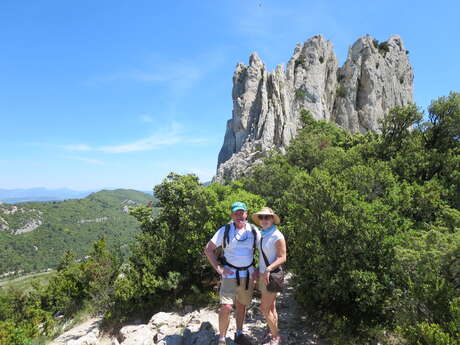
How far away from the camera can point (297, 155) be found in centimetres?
3244

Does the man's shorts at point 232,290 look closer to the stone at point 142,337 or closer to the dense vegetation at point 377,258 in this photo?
the dense vegetation at point 377,258

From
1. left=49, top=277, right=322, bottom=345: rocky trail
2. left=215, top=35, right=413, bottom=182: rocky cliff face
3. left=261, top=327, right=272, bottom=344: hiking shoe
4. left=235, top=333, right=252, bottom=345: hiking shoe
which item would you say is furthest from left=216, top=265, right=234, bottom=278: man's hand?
left=215, top=35, right=413, bottom=182: rocky cliff face

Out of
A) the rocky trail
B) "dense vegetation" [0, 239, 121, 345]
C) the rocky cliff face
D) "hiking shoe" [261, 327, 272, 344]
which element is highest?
the rocky cliff face

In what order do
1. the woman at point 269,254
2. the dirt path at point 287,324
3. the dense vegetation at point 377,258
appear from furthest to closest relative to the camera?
the dirt path at point 287,324
the dense vegetation at point 377,258
the woman at point 269,254

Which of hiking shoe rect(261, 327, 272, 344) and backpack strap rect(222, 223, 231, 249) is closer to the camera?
backpack strap rect(222, 223, 231, 249)

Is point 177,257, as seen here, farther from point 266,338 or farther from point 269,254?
point 269,254

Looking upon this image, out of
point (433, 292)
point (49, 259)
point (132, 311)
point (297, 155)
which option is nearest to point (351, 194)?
point (433, 292)

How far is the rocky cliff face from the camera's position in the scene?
171 ft

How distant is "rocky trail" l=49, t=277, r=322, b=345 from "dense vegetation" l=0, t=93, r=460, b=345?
0.87m

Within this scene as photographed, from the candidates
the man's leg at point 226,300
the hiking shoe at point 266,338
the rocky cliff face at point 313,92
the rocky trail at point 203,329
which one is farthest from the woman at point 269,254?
the rocky cliff face at point 313,92

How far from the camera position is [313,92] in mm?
61156

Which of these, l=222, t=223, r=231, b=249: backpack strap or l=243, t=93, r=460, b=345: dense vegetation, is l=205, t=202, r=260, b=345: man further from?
l=243, t=93, r=460, b=345: dense vegetation

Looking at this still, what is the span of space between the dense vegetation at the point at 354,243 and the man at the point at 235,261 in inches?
162

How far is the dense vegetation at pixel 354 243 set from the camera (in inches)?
316
